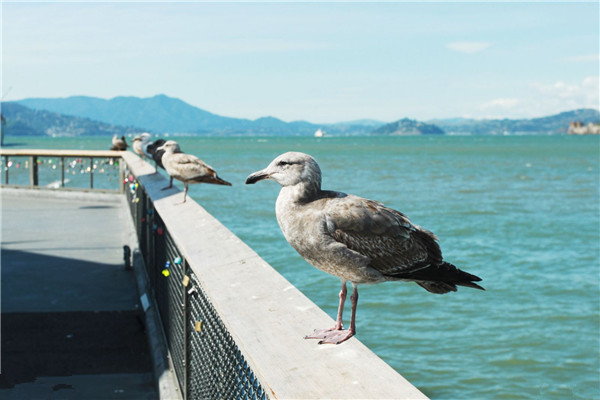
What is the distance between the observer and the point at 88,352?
7.33m

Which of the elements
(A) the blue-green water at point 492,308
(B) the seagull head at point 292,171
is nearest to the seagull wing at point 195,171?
(A) the blue-green water at point 492,308

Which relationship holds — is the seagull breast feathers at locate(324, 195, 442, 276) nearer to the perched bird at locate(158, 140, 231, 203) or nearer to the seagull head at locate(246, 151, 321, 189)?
the seagull head at locate(246, 151, 321, 189)

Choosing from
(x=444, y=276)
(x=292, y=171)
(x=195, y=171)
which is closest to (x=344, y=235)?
(x=292, y=171)

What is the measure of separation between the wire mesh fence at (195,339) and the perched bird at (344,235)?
519 millimetres

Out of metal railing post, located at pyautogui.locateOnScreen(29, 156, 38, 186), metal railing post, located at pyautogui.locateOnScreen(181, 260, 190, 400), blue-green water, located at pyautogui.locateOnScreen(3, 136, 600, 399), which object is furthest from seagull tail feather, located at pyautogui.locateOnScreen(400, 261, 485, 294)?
metal railing post, located at pyautogui.locateOnScreen(29, 156, 38, 186)

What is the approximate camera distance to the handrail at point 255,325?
2.61m

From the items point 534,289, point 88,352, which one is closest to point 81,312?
point 88,352

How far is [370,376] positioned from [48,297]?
7.44m

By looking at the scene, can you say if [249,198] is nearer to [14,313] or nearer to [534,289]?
[534,289]

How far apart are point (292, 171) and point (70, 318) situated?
5994mm

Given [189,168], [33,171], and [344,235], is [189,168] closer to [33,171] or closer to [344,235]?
[344,235]

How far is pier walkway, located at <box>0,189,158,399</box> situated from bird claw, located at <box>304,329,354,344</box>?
3.49 meters

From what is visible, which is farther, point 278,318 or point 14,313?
point 14,313

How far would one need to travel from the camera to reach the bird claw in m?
3.11
